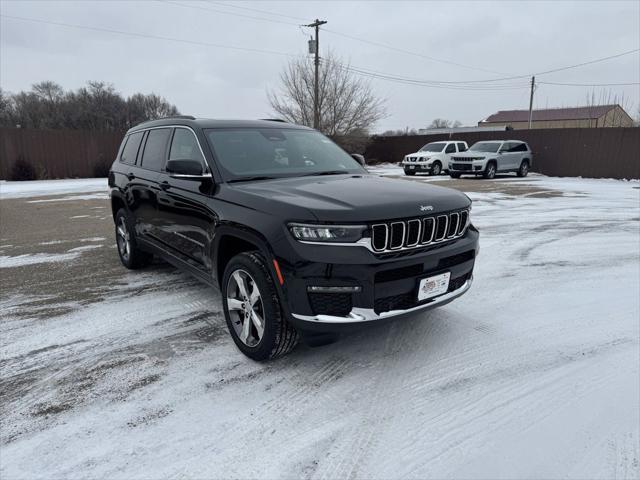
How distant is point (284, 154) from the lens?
4.10 meters

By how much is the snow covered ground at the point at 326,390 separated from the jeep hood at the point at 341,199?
87cm

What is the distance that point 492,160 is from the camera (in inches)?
779

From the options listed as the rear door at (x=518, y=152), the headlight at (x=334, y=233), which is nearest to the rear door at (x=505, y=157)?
the rear door at (x=518, y=152)

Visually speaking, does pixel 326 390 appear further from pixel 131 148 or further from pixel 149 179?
pixel 131 148

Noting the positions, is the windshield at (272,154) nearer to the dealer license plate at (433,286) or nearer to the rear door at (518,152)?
the dealer license plate at (433,286)

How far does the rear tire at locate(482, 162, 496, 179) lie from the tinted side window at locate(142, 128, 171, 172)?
17.5 meters

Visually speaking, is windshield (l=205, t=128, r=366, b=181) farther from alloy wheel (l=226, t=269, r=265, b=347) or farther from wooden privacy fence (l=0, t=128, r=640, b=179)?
wooden privacy fence (l=0, t=128, r=640, b=179)

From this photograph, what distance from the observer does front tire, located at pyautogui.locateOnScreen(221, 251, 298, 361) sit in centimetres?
295

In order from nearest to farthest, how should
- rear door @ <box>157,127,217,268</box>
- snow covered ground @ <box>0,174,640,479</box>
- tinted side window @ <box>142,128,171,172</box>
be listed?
1. snow covered ground @ <box>0,174,640,479</box>
2. rear door @ <box>157,127,217,268</box>
3. tinted side window @ <box>142,128,171,172</box>

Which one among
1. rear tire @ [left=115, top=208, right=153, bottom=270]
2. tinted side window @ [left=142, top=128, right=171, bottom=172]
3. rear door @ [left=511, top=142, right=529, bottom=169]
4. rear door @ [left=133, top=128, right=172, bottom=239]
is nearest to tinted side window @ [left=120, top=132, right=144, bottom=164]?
rear door @ [left=133, top=128, right=172, bottom=239]

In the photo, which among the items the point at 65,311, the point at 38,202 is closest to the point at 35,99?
the point at 38,202

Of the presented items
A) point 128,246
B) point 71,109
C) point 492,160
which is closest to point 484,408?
point 128,246

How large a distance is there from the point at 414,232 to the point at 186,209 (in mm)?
2081

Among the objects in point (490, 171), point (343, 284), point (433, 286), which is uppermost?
point (490, 171)
